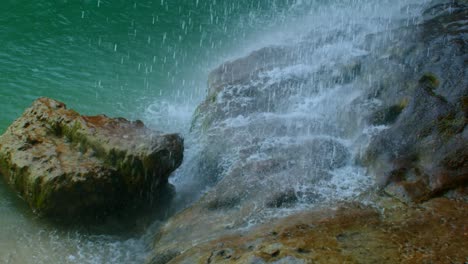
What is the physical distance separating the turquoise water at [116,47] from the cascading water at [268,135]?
68 cm

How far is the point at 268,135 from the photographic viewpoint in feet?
30.0

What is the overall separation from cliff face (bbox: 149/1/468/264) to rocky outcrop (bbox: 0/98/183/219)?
1.03 metres

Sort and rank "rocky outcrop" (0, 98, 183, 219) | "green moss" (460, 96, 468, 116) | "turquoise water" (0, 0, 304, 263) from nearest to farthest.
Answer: "green moss" (460, 96, 468, 116) → "turquoise water" (0, 0, 304, 263) → "rocky outcrop" (0, 98, 183, 219)

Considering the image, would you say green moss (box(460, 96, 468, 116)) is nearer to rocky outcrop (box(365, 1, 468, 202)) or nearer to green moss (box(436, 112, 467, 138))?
rocky outcrop (box(365, 1, 468, 202))

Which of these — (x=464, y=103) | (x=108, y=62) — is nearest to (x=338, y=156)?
(x=464, y=103)

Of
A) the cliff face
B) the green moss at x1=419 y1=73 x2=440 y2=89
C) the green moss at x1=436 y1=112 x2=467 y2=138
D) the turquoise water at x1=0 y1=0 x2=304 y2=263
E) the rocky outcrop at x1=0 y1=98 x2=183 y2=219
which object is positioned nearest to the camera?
the cliff face

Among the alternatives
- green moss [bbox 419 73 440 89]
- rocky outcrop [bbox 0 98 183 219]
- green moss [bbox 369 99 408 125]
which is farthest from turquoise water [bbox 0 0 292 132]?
green moss [bbox 419 73 440 89]

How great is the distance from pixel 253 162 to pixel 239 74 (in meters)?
3.73

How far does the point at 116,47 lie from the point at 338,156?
1159 centimetres

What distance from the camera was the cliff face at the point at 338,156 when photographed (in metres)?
5.77

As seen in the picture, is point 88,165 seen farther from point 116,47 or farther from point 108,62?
point 116,47

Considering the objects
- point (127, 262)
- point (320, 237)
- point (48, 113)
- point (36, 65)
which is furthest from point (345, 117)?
point (36, 65)

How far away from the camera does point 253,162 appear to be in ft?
27.7

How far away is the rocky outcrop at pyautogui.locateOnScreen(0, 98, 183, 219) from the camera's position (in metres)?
8.12
